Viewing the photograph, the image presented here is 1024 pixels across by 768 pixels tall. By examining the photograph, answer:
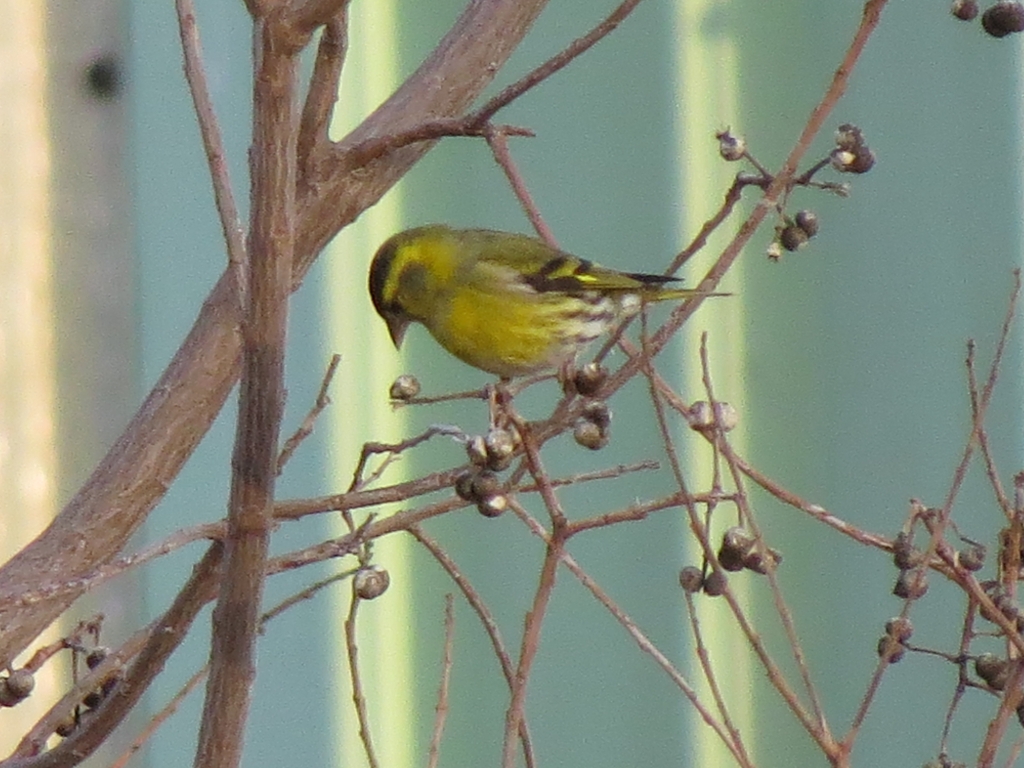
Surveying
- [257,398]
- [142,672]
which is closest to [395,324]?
[142,672]

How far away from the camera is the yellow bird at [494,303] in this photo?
58.2 inches

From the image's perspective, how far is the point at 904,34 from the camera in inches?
58.3

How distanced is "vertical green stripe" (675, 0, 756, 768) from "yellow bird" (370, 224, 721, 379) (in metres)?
0.20

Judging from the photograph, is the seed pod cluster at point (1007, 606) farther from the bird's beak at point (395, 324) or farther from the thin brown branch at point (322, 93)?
the bird's beak at point (395, 324)

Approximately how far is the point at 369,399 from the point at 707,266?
19.8 inches

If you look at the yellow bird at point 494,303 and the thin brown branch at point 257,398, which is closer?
the thin brown branch at point 257,398

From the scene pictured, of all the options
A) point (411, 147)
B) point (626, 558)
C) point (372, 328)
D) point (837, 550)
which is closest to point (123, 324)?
point (372, 328)

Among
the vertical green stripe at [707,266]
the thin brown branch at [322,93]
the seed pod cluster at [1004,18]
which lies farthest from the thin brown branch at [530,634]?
the vertical green stripe at [707,266]

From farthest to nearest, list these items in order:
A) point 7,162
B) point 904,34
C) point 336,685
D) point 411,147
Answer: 1. point 336,685
2. point 7,162
3. point 904,34
4. point 411,147

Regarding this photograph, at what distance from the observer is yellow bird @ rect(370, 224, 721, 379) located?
148 centimetres

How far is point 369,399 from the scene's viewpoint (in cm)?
179

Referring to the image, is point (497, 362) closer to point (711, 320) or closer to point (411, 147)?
point (711, 320)

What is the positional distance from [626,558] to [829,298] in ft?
1.45

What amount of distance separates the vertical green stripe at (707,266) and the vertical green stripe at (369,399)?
16.3 inches
